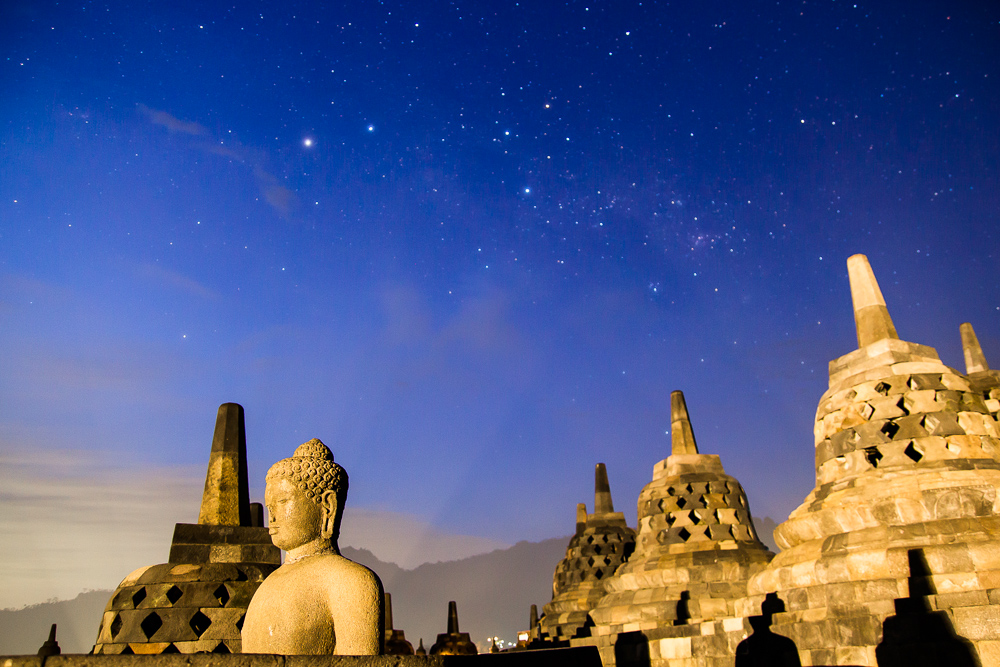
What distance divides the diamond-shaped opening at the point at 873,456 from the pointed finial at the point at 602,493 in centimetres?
1279

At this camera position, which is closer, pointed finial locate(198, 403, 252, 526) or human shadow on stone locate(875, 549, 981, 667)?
human shadow on stone locate(875, 549, 981, 667)

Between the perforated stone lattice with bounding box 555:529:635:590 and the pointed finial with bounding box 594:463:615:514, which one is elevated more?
the pointed finial with bounding box 594:463:615:514

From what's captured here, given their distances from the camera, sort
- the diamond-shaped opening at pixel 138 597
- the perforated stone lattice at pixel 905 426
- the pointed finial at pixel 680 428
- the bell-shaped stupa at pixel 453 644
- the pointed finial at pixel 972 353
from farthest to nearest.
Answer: the bell-shaped stupa at pixel 453 644 < the pointed finial at pixel 680 428 < the pointed finial at pixel 972 353 < the perforated stone lattice at pixel 905 426 < the diamond-shaped opening at pixel 138 597

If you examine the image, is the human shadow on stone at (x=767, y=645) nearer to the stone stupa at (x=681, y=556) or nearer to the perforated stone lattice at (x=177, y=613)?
the stone stupa at (x=681, y=556)

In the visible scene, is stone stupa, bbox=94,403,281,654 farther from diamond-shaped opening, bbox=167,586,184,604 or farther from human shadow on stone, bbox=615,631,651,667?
human shadow on stone, bbox=615,631,651,667

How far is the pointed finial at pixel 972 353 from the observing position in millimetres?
12238

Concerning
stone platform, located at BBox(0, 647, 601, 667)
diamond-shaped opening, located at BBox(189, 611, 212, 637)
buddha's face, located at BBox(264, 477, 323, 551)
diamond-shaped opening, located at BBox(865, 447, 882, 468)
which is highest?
diamond-shaped opening, located at BBox(865, 447, 882, 468)

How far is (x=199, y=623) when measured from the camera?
6.21 m

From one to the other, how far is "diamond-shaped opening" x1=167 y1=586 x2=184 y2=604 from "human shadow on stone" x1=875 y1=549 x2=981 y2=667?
6813mm

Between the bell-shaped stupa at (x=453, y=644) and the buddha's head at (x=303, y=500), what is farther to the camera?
the bell-shaped stupa at (x=453, y=644)

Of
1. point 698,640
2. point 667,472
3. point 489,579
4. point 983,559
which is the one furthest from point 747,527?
point 489,579

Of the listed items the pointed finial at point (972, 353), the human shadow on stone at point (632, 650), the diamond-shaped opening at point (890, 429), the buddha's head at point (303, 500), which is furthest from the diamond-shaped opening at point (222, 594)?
the pointed finial at point (972, 353)

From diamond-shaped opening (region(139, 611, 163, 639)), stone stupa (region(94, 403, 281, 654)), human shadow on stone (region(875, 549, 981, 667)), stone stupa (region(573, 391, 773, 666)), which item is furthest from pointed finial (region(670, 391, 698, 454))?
diamond-shaped opening (region(139, 611, 163, 639))

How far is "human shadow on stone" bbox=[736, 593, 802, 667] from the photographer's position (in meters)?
6.50
